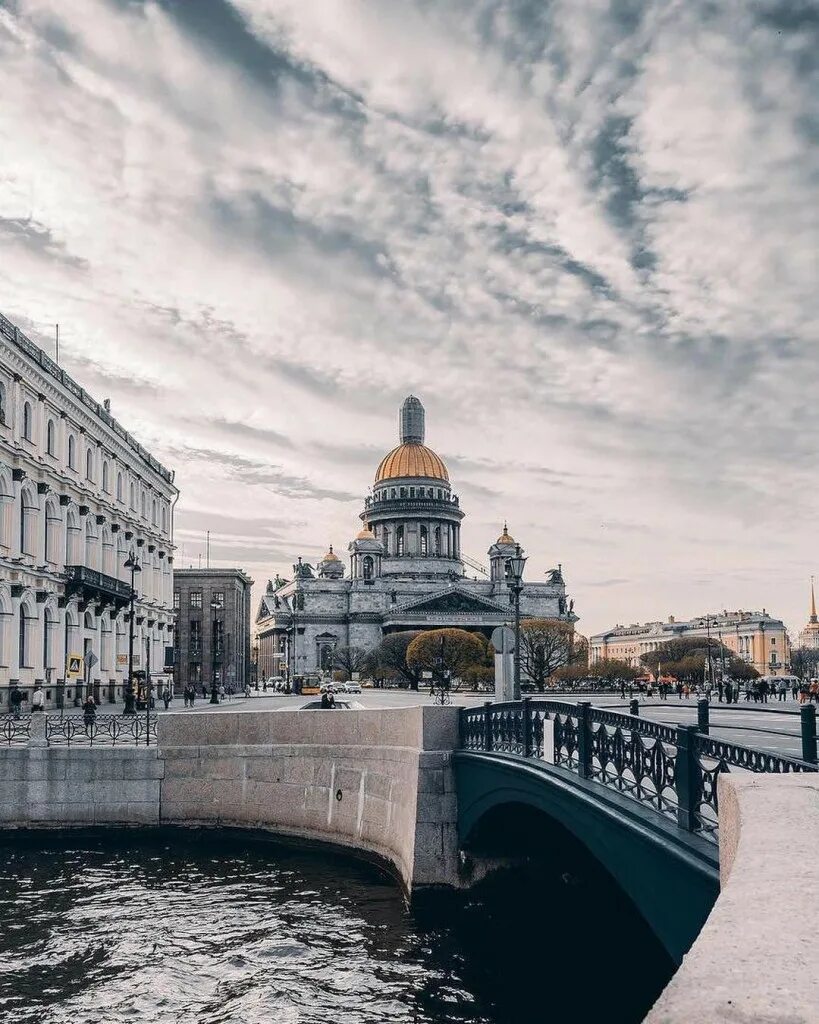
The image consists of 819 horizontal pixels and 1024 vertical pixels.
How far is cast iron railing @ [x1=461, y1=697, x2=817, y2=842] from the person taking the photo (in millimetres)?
9281

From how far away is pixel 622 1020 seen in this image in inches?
536

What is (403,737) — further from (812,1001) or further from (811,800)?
(812,1001)

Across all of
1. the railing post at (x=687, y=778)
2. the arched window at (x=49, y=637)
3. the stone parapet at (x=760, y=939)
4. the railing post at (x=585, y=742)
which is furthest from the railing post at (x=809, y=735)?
the arched window at (x=49, y=637)

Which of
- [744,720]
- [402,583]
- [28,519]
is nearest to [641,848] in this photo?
[744,720]

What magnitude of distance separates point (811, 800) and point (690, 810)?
2.38 meters

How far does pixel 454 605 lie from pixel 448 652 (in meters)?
38.5

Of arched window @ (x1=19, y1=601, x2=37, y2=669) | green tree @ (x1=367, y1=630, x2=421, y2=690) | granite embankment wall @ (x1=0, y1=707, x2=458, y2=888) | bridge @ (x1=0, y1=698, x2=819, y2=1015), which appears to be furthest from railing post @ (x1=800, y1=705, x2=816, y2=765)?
green tree @ (x1=367, y1=630, x2=421, y2=690)

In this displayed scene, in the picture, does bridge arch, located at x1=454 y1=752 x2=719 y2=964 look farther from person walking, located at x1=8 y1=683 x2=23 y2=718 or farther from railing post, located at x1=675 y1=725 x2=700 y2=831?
person walking, located at x1=8 y1=683 x2=23 y2=718

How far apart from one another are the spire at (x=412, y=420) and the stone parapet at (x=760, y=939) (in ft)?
484

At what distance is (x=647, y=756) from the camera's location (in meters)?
10.9

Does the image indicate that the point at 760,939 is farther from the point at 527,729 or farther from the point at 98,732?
the point at 98,732

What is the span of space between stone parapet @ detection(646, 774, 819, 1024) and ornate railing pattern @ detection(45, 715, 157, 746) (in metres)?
22.6

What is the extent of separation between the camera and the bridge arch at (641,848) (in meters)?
8.98

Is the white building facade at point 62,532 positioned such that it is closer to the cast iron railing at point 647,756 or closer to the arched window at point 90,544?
the arched window at point 90,544
